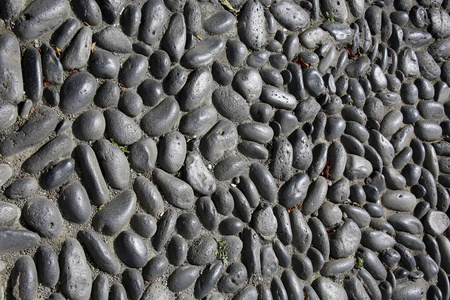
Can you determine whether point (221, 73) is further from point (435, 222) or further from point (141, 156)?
point (435, 222)

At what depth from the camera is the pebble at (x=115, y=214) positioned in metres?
1.56

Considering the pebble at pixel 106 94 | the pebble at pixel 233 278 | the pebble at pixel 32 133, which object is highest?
the pebble at pixel 32 133

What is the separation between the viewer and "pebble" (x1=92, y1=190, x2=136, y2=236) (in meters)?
1.56

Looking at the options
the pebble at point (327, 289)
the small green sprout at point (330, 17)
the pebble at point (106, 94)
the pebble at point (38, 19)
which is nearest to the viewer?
the pebble at point (38, 19)

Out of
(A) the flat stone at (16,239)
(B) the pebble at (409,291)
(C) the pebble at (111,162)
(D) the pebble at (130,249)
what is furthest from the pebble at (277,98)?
(A) the flat stone at (16,239)

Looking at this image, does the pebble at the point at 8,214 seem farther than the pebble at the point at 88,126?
No

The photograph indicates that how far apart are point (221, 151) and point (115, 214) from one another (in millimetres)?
460

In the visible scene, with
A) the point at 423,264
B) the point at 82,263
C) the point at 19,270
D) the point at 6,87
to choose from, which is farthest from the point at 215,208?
the point at 423,264

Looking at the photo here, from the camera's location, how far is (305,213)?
6.18ft

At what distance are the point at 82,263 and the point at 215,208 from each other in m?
0.50

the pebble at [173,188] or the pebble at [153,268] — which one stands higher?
the pebble at [173,188]

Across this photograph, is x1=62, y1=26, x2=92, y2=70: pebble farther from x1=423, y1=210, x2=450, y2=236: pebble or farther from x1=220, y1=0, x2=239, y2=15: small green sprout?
x1=423, y1=210, x2=450, y2=236: pebble

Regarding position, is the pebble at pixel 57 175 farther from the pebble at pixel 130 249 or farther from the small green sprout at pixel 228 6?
the small green sprout at pixel 228 6

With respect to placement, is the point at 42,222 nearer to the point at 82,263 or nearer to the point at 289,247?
the point at 82,263
